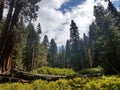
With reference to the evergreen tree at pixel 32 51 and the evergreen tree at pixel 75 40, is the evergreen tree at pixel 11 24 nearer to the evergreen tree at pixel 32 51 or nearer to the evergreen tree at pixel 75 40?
the evergreen tree at pixel 32 51

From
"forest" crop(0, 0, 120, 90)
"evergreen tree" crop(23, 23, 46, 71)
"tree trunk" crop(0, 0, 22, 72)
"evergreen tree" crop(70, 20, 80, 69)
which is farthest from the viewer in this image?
"evergreen tree" crop(70, 20, 80, 69)

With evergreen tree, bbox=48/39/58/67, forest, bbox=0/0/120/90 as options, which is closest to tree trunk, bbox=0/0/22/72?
forest, bbox=0/0/120/90

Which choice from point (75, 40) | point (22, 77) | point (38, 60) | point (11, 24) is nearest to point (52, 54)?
point (75, 40)

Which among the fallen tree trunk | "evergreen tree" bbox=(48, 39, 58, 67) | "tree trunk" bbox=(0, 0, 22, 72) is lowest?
the fallen tree trunk

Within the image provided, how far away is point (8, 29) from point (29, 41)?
6056cm

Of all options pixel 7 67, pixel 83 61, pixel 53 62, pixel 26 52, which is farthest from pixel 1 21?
pixel 53 62

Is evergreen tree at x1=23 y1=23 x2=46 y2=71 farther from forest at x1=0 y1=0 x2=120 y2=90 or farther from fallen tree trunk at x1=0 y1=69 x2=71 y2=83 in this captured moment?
fallen tree trunk at x1=0 y1=69 x2=71 y2=83

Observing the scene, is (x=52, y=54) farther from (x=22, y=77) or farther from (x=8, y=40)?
(x=22, y=77)

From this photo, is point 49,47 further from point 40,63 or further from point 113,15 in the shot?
point 113,15

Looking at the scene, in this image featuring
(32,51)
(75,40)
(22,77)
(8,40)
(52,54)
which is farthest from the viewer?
(52,54)

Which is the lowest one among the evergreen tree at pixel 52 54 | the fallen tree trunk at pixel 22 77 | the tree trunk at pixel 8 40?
the fallen tree trunk at pixel 22 77

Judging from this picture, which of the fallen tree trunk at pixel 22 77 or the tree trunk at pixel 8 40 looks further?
the tree trunk at pixel 8 40

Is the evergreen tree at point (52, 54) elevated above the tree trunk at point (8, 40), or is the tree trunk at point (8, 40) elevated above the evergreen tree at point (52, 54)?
the evergreen tree at point (52, 54)

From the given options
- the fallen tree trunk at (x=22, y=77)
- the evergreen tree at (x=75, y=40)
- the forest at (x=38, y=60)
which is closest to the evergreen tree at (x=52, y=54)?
the evergreen tree at (x=75, y=40)
